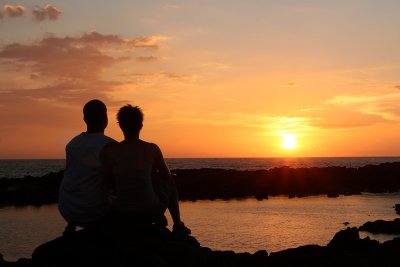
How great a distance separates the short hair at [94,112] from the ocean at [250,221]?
44.4ft

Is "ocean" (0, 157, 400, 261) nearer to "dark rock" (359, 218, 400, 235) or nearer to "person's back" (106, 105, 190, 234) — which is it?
"dark rock" (359, 218, 400, 235)

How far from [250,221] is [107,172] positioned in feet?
71.7

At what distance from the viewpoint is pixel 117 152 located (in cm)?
616

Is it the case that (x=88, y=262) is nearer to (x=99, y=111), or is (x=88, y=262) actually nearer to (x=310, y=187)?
(x=99, y=111)

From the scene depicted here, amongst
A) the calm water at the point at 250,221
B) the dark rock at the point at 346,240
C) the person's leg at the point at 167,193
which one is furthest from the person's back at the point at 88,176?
the calm water at the point at 250,221

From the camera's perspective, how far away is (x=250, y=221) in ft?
89.8

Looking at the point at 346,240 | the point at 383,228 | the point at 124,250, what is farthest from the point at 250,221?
the point at 124,250

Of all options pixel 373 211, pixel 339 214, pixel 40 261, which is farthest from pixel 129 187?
pixel 373 211

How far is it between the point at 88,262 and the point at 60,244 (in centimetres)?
48

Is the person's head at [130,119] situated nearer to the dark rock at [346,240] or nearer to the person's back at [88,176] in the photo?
the person's back at [88,176]

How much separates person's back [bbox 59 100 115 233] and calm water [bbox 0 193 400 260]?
12992mm

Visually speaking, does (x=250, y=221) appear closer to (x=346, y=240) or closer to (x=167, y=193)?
(x=346, y=240)

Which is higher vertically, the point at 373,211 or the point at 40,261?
the point at 40,261

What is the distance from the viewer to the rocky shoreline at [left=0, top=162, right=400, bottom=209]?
1699 inches
